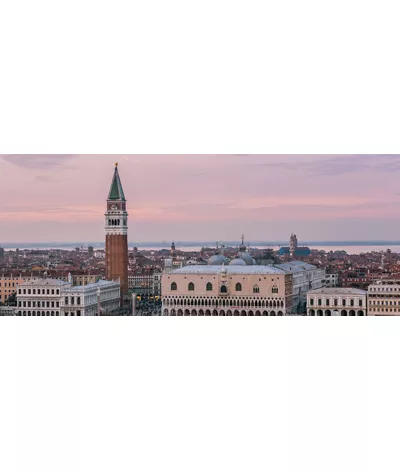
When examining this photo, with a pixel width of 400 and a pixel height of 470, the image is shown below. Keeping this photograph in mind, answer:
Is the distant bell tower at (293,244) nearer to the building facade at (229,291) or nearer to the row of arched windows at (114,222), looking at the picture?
the building facade at (229,291)

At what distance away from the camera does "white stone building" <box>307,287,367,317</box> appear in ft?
65.2

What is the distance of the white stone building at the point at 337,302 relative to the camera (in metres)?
19.9

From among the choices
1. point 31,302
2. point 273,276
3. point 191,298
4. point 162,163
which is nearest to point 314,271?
point 273,276

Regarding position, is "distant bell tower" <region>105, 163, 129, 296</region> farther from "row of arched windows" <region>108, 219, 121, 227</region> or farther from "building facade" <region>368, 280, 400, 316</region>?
"building facade" <region>368, 280, 400, 316</region>

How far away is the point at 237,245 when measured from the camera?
64.8 ft

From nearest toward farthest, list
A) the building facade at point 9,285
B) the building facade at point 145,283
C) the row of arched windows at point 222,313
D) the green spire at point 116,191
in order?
the green spire at point 116,191 → the building facade at point 9,285 → the row of arched windows at point 222,313 → the building facade at point 145,283

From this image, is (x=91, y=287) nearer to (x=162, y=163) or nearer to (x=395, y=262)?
(x=162, y=163)

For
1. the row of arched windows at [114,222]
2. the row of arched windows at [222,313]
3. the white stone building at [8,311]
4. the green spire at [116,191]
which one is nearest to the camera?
the green spire at [116,191]

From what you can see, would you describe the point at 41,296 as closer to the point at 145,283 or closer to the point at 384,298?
the point at 145,283

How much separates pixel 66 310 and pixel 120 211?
236 cm

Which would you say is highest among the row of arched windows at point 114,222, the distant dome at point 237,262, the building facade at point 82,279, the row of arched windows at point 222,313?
the row of arched windows at point 114,222

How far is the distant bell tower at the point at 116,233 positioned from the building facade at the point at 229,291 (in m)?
1.05

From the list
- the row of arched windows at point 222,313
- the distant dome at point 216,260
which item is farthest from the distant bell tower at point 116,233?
the distant dome at point 216,260

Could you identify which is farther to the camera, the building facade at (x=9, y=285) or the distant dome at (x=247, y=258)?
the distant dome at (x=247, y=258)
